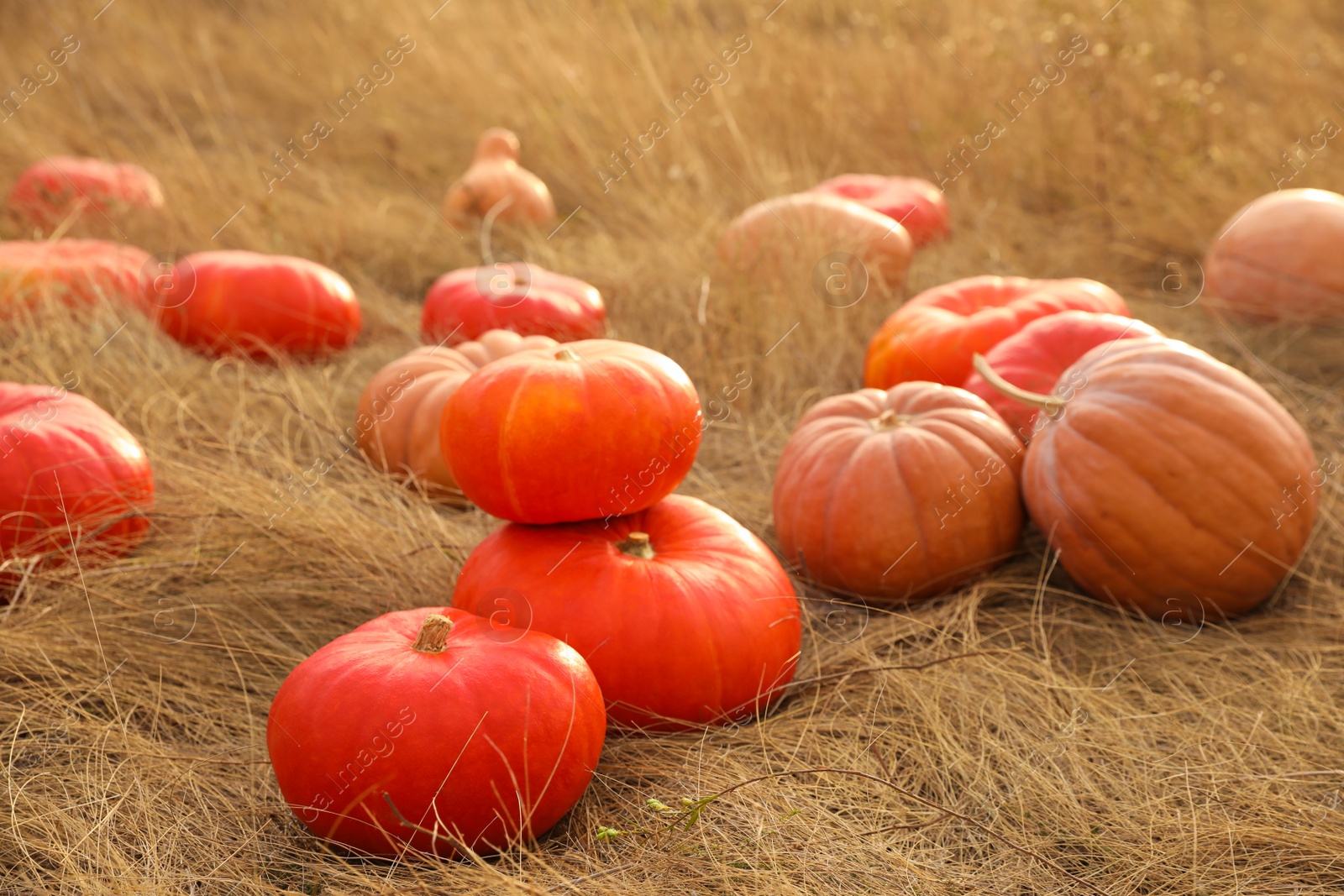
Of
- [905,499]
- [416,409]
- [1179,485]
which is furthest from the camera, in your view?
[416,409]

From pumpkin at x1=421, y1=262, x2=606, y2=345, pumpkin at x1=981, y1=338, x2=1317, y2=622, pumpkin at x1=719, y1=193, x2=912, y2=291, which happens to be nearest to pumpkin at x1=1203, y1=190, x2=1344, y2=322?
pumpkin at x1=719, y1=193, x2=912, y2=291

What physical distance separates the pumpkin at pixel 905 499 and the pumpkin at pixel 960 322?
554 millimetres

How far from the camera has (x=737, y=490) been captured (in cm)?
318

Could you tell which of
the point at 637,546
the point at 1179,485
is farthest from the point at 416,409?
the point at 1179,485

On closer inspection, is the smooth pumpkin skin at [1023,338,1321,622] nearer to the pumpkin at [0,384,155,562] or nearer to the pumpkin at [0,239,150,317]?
the pumpkin at [0,384,155,562]

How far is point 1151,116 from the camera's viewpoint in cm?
546

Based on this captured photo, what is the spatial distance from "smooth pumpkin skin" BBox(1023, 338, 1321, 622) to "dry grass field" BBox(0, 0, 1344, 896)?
15 centimetres

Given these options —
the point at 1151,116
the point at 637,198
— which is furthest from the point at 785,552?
the point at 1151,116

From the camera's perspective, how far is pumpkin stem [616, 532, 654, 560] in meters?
2.25

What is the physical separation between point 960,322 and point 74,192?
4.42m

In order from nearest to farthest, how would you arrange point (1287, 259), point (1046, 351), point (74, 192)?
point (1046, 351) → point (1287, 259) → point (74, 192)

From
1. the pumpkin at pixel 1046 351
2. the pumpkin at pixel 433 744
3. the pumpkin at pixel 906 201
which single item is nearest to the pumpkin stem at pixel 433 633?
the pumpkin at pixel 433 744

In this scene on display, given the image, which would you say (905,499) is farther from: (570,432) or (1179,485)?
(570,432)

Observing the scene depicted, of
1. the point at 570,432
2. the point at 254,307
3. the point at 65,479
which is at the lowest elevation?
the point at 570,432
